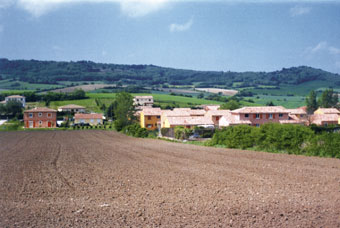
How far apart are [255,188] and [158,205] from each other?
2.89m

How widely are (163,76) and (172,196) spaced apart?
6506 inches

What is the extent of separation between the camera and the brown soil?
20.7 ft

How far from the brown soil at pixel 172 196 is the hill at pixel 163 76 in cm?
9668

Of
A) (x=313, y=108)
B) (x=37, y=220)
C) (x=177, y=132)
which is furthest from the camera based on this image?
(x=313, y=108)

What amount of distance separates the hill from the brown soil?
3806 inches

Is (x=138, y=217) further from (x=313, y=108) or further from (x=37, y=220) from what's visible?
(x=313, y=108)

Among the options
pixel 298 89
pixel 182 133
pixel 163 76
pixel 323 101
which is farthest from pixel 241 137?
pixel 163 76

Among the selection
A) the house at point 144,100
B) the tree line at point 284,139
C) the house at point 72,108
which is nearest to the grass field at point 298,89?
the house at point 144,100

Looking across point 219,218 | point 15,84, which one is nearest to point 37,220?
point 219,218

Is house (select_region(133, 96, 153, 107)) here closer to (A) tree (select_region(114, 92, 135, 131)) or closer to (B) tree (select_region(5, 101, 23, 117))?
(B) tree (select_region(5, 101, 23, 117))

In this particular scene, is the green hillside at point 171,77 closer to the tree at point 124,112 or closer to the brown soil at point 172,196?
the tree at point 124,112

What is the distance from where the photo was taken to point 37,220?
631cm

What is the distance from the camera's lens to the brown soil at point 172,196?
6320 millimetres

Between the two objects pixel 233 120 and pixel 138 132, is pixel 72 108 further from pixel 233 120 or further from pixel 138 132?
pixel 138 132
